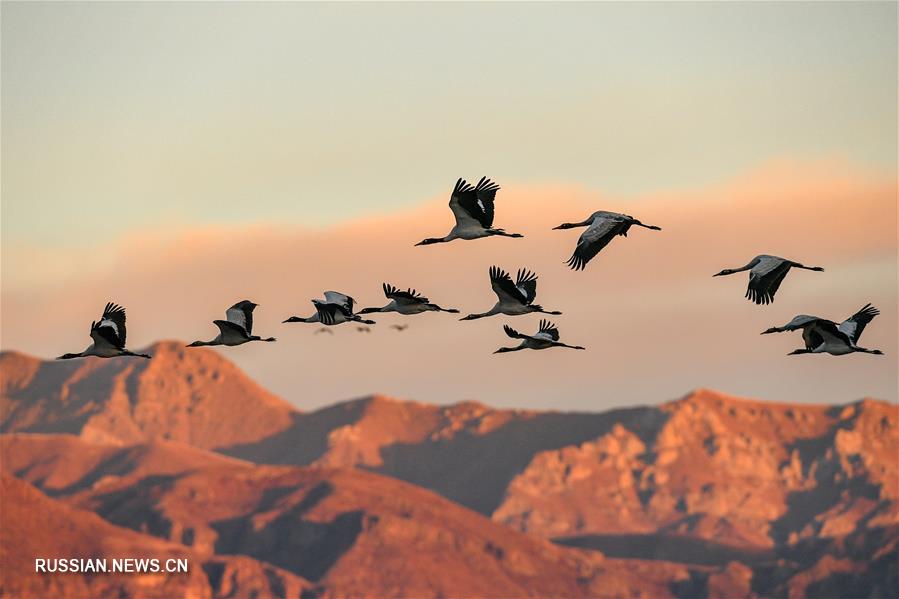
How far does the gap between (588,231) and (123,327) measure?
604 inches

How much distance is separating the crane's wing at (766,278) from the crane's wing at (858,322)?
6.44 metres

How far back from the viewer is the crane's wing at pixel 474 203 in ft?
181

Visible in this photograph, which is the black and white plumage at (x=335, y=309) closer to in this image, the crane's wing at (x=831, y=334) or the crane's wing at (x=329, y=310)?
the crane's wing at (x=329, y=310)

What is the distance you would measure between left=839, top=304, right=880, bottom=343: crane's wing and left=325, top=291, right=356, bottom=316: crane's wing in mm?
16013

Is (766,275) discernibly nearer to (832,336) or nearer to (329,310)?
(832,336)

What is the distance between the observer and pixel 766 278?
52.1m

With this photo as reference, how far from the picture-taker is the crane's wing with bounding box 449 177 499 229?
2174 inches

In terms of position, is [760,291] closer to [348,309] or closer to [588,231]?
[588,231]

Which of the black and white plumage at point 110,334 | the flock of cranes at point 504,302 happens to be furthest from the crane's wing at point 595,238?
the black and white plumage at point 110,334

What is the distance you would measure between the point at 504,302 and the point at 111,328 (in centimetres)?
1240

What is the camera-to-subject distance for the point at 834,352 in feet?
190

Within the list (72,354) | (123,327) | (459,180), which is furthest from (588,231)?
(72,354)

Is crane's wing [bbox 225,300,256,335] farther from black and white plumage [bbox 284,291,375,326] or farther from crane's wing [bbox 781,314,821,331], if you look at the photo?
crane's wing [bbox 781,314,821,331]

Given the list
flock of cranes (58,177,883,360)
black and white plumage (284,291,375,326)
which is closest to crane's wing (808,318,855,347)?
flock of cranes (58,177,883,360)
